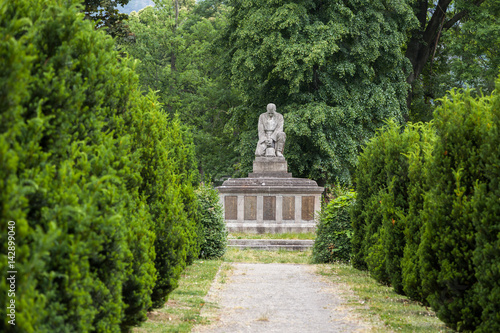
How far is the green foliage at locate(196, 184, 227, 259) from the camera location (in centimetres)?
1472

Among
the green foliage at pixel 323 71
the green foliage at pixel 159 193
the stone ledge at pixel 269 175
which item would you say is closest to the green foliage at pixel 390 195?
the green foliage at pixel 159 193

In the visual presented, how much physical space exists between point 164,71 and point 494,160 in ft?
106

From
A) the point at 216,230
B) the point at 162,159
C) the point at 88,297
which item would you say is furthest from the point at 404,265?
the point at 216,230

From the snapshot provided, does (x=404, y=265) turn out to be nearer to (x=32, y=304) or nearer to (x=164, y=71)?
(x=32, y=304)

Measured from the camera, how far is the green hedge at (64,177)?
307 centimetres

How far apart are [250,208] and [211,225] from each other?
257 inches

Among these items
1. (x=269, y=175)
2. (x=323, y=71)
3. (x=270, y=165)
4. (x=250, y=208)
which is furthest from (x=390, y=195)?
(x=323, y=71)

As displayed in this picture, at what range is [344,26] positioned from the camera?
2581 centimetres

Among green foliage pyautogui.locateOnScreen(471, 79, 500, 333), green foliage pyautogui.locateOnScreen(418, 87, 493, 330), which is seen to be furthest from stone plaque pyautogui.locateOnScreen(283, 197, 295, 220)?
green foliage pyautogui.locateOnScreen(471, 79, 500, 333)

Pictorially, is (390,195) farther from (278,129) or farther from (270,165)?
(278,129)

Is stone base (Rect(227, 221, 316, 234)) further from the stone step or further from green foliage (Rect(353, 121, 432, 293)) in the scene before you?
green foliage (Rect(353, 121, 432, 293))

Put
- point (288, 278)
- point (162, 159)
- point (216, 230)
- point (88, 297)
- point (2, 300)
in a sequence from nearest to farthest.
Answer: point (2, 300) → point (88, 297) → point (162, 159) → point (288, 278) → point (216, 230)

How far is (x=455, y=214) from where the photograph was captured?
5.80 m

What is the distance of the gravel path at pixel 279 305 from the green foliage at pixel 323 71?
559 inches
